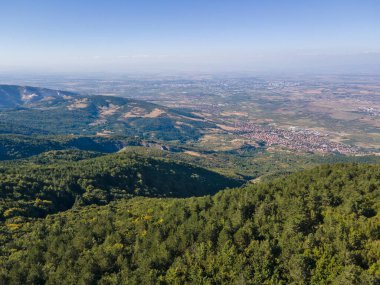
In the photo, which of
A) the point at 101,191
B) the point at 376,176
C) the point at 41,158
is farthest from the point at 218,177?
the point at 376,176

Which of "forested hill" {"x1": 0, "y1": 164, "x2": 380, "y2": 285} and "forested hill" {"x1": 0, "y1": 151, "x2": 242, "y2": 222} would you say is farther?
"forested hill" {"x1": 0, "y1": 151, "x2": 242, "y2": 222}

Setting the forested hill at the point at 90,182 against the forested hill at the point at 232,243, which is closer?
the forested hill at the point at 232,243

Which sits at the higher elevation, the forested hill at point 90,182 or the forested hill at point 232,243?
the forested hill at point 232,243

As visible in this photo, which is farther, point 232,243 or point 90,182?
point 90,182

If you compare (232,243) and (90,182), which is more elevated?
(232,243)

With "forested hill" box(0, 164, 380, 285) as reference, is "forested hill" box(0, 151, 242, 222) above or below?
below
